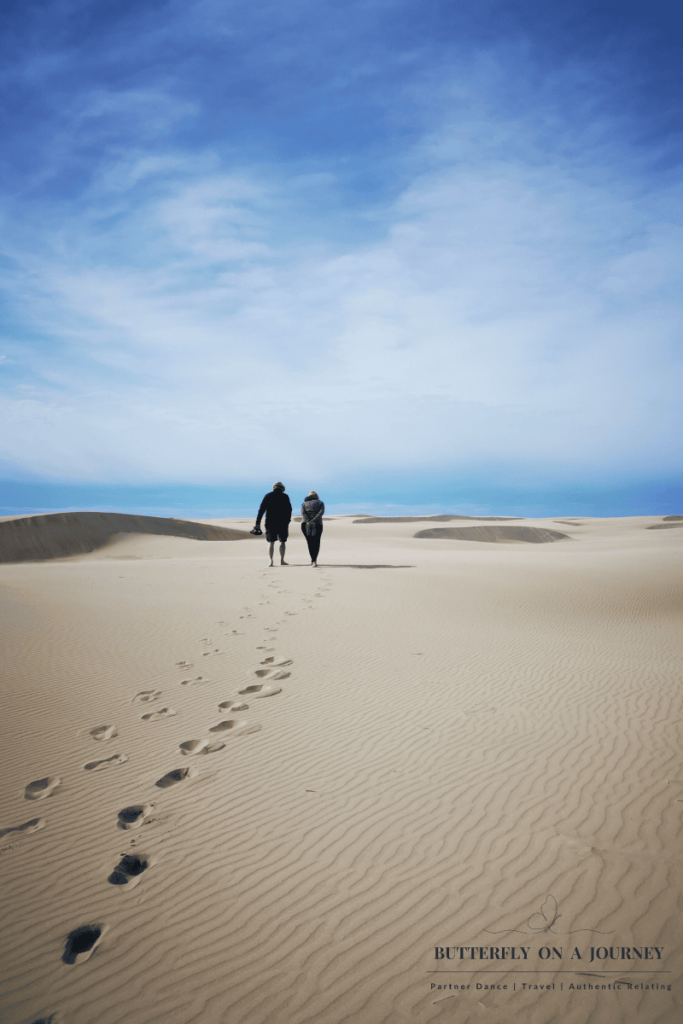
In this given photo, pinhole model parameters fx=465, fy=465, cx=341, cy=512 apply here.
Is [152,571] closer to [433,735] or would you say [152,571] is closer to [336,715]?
[336,715]

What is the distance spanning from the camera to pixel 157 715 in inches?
183

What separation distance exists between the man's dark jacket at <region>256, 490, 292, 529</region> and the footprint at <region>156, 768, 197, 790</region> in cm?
953

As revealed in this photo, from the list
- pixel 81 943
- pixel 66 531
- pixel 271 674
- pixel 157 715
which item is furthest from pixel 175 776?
pixel 66 531

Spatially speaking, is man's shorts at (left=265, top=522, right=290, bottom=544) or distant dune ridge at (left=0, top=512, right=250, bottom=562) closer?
man's shorts at (left=265, top=522, right=290, bottom=544)

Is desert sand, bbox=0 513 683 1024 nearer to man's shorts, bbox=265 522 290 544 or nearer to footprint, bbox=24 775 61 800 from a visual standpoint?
footprint, bbox=24 775 61 800

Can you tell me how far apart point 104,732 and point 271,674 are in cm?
193

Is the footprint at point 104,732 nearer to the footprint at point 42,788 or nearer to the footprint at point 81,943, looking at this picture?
the footprint at point 42,788

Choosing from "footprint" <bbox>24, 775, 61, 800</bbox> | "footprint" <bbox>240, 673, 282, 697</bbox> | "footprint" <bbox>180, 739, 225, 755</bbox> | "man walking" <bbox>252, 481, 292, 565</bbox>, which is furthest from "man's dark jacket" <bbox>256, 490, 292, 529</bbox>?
"footprint" <bbox>24, 775, 61, 800</bbox>

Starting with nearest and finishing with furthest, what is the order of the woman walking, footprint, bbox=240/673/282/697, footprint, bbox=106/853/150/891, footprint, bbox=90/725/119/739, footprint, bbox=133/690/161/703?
footprint, bbox=106/853/150/891 → footprint, bbox=90/725/119/739 → footprint, bbox=133/690/161/703 → footprint, bbox=240/673/282/697 → the woman walking

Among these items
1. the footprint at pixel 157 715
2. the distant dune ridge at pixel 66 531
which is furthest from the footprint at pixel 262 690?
the distant dune ridge at pixel 66 531

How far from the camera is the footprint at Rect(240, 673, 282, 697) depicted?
203 inches

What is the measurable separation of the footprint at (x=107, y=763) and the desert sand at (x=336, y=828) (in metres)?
0.02

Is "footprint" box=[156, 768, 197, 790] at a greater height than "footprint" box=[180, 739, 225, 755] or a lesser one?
lesser

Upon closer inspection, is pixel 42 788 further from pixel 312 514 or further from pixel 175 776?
pixel 312 514
